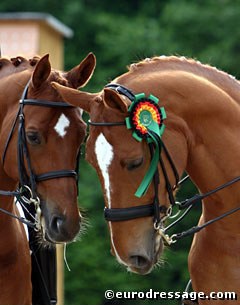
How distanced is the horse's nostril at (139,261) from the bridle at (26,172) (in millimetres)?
1043

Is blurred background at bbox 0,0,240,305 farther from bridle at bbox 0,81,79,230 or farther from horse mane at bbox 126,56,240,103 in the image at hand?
horse mane at bbox 126,56,240,103

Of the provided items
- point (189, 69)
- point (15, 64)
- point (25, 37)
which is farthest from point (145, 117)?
point (25, 37)

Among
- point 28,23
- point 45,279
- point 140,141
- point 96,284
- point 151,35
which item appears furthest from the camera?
point 151,35

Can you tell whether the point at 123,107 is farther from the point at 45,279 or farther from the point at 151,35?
the point at 151,35

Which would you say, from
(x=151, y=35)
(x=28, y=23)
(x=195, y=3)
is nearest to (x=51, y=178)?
(x=28, y=23)

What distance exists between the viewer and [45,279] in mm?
7730

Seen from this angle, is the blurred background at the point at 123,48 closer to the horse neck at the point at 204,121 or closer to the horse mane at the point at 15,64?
the horse mane at the point at 15,64

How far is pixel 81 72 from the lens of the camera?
723cm

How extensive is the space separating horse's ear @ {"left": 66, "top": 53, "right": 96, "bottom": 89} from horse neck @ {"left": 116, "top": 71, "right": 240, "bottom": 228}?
955 mm

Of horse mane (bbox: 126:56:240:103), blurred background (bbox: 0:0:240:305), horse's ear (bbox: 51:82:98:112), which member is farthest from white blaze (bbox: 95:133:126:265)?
blurred background (bbox: 0:0:240:305)

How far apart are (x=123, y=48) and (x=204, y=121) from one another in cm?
1849

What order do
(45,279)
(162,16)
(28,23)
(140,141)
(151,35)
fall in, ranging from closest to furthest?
1. (140,141)
2. (45,279)
3. (28,23)
4. (151,35)
5. (162,16)

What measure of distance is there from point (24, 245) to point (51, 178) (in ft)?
2.18

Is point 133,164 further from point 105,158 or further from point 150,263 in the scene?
point 150,263
